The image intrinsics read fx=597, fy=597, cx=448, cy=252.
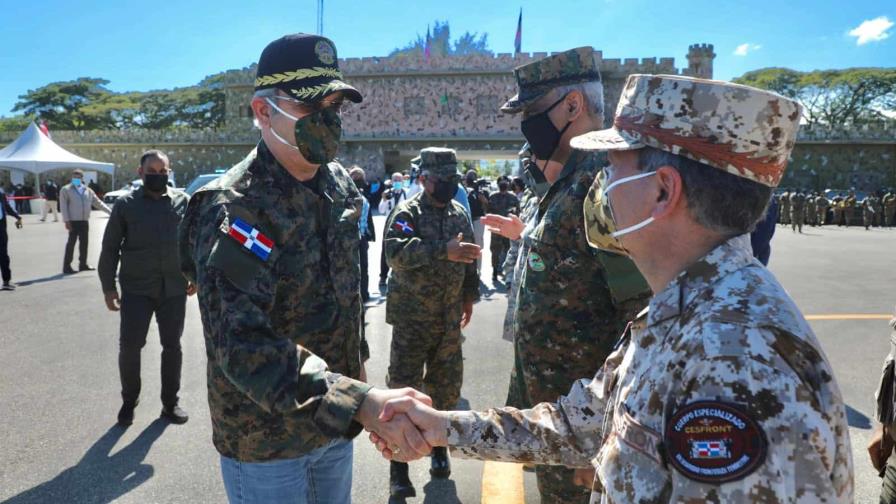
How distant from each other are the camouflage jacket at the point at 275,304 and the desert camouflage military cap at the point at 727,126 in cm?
115

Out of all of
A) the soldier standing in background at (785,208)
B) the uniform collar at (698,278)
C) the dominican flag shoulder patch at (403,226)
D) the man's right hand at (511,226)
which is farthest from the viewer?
the soldier standing in background at (785,208)

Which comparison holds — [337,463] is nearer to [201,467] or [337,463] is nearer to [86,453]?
[201,467]

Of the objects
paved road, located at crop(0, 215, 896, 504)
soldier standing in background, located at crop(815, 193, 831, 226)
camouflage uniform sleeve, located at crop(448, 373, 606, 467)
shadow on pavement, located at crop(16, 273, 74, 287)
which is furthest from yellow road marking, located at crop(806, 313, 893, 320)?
soldier standing in background, located at crop(815, 193, 831, 226)

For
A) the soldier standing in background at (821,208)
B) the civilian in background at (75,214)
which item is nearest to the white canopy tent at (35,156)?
the civilian in background at (75,214)

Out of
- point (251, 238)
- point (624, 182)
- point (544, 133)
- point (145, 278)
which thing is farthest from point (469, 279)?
point (624, 182)

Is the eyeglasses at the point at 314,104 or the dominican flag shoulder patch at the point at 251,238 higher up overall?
the eyeglasses at the point at 314,104

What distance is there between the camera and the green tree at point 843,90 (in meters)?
48.9

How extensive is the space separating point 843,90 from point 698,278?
61.3m

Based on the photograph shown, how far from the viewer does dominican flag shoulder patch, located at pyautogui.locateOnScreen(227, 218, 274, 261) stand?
71.7 inches

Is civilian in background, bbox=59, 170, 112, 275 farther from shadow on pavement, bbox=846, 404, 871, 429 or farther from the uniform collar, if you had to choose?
the uniform collar

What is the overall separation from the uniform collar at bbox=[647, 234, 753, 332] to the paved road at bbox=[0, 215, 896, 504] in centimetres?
264

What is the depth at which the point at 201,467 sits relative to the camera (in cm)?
386

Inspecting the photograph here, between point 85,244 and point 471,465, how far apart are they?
10601mm

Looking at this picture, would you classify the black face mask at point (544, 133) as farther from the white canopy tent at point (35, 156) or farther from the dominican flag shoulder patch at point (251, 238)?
the white canopy tent at point (35, 156)
